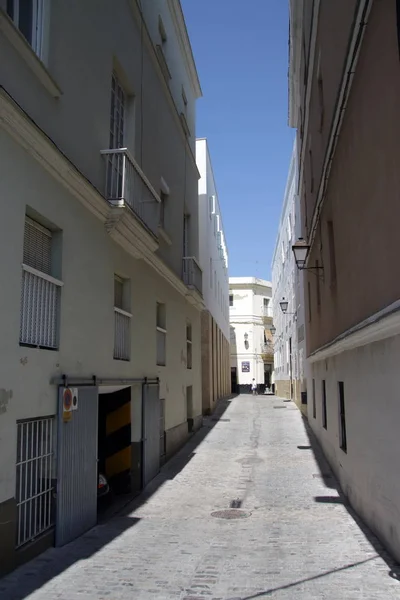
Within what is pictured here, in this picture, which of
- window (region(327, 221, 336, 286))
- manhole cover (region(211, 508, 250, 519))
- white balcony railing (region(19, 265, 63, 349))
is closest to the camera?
white balcony railing (region(19, 265, 63, 349))

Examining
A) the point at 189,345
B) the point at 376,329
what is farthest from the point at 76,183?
the point at 189,345

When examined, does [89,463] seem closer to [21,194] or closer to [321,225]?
[21,194]

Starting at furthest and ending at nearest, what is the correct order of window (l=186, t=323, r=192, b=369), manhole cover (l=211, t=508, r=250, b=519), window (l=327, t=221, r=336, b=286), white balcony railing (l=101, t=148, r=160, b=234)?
window (l=186, t=323, r=192, b=369), window (l=327, t=221, r=336, b=286), white balcony railing (l=101, t=148, r=160, b=234), manhole cover (l=211, t=508, r=250, b=519)

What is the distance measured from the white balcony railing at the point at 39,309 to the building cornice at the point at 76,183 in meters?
1.29

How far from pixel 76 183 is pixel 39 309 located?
1.83m

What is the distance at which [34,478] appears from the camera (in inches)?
247

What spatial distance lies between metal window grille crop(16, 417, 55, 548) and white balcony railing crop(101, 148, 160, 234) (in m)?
3.70

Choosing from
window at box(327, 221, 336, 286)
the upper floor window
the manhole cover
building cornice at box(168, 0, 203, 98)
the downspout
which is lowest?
the manhole cover

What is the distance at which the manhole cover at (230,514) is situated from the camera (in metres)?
8.47

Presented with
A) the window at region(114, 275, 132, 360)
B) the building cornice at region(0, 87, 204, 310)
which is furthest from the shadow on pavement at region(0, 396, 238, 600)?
the building cornice at region(0, 87, 204, 310)

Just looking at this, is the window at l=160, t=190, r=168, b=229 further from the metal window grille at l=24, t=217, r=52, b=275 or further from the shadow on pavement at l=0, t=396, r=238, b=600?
the metal window grille at l=24, t=217, r=52, b=275

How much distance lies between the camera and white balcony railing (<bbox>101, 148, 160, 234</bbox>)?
28.6 feet

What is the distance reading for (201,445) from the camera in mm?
15289

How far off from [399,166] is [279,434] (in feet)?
45.2
